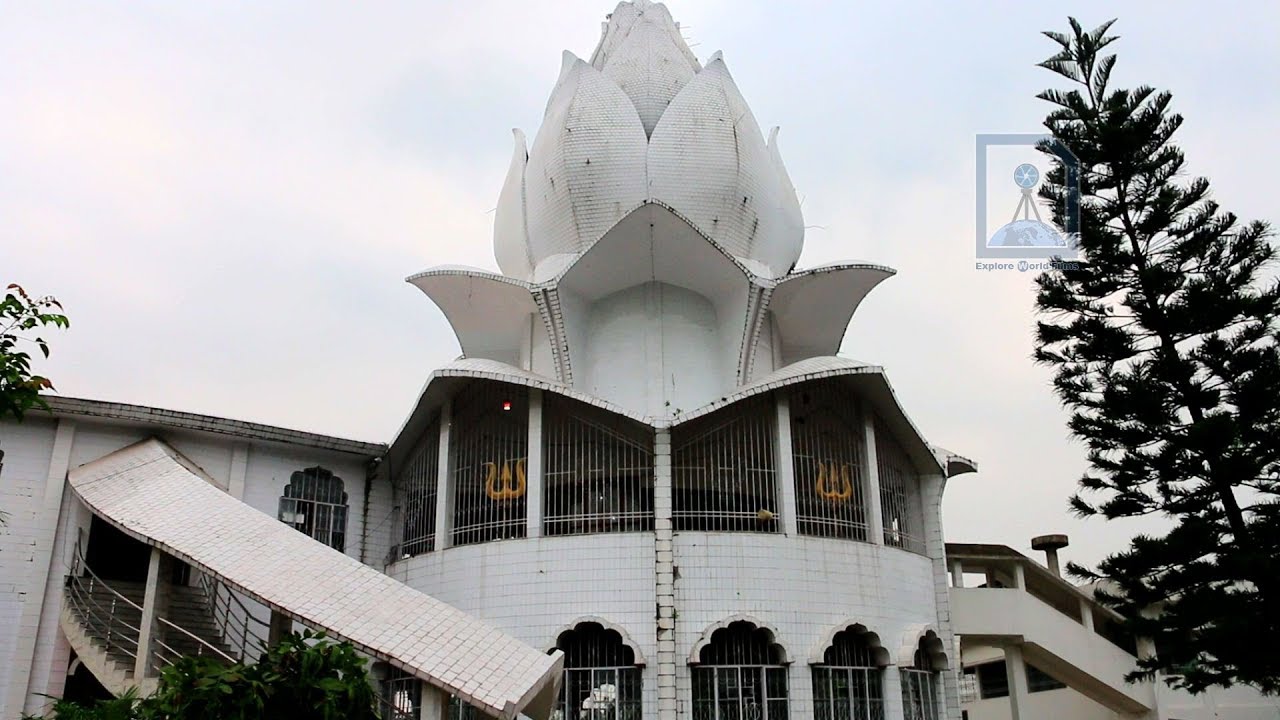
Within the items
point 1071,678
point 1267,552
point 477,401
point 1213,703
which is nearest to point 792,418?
point 477,401

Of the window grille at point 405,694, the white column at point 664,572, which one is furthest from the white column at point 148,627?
the white column at point 664,572

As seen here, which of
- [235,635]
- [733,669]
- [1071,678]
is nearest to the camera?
[733,669]

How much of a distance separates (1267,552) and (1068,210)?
4607mm

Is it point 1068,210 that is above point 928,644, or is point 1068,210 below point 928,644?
above

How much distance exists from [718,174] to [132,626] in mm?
8955

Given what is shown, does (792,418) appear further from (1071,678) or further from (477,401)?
(1071,678)

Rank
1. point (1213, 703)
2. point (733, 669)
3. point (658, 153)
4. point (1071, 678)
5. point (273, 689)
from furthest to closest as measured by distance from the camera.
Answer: point (1213, 703)
point (1071, 678)
point (658, 153)
point (733, 669)
point (273, 689)

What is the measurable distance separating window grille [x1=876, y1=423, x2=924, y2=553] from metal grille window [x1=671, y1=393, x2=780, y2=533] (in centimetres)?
180

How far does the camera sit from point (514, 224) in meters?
15.0

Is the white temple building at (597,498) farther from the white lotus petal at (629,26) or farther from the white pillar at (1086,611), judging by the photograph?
the white pillar at (1086,611)

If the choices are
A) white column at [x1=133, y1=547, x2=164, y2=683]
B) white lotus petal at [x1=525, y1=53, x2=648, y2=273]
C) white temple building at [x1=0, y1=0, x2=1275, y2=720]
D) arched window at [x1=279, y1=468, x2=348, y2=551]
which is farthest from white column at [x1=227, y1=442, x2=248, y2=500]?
white lotus petal at [x1=525, y1=53, x2=648, y2=273]

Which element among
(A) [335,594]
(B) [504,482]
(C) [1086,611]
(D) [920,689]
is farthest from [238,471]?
(C) [1086,611]

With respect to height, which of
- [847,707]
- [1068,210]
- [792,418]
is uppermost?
[1068,210]

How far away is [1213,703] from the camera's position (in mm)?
17500
